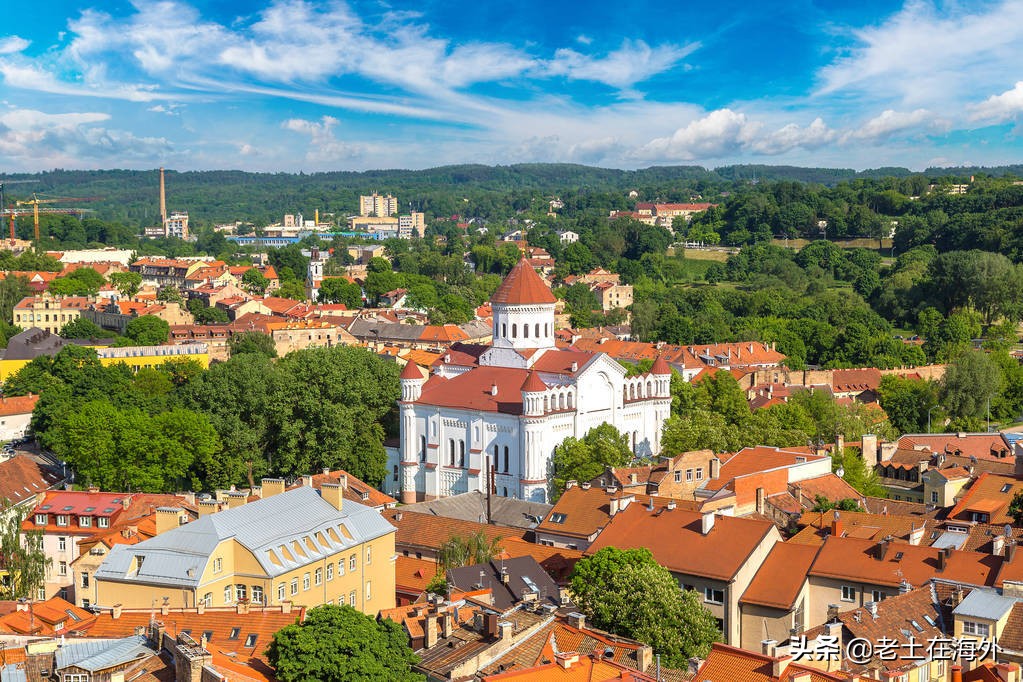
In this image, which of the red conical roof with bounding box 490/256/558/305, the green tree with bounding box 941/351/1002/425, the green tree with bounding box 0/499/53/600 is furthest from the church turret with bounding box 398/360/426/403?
the green tree with bounding box 941/351/1002/425

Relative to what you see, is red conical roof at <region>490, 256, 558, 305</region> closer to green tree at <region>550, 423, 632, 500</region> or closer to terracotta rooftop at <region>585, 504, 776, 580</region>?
green tree at <region>550, 423, 632, 500</region>

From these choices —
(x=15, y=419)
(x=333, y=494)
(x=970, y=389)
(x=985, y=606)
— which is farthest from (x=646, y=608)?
(x=970, y=389)

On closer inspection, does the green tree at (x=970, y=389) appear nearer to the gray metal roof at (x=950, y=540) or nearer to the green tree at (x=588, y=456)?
the green tree at (x=588, y=456)

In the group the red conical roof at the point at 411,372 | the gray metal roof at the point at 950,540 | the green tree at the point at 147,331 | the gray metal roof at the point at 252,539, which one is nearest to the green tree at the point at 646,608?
the gray metal roof at the point at 252,539

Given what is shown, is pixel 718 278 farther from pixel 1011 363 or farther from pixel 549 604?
pixel 549 604

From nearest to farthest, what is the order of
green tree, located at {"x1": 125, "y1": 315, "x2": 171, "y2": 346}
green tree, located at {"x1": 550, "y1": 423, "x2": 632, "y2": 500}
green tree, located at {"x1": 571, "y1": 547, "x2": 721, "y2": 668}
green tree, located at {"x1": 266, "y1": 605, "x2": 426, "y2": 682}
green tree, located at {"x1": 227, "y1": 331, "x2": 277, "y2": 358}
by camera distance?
green tree, located at {"x1": 266, "y1": 605, "x2": 426, "y2": 682} → green tree, located at {"x1": 571, "y1": 547, "x2": 721, "y2": 668} → green tree, located at {"x1": 550, "y1": 423, "x2": 632, "y2": 500} → green tree, located at {"x1": 227, "y1": 331, "x2": 277, "y2": 358} → green tree, located at {"x1": 125, "y1": 315, "x2": 171, "y2": 346}

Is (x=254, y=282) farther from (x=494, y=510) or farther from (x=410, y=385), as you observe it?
(x=494, y=510)
